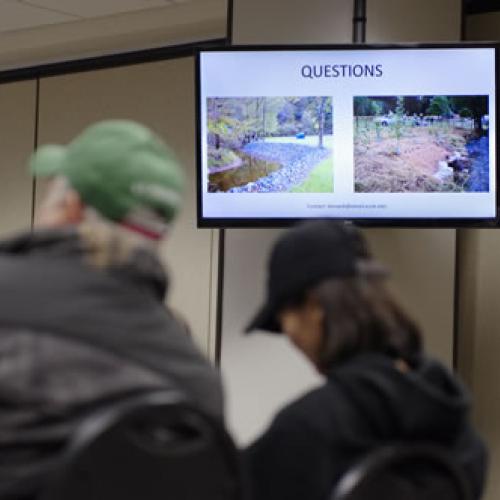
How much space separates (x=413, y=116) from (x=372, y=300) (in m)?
1.75

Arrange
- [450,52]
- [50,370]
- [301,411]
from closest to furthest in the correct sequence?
[50,370] → [301,411] → [450,52]

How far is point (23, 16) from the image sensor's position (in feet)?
16.9

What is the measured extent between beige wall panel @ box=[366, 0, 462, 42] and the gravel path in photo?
557 millimetres

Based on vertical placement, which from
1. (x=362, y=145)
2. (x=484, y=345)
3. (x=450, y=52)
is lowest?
(x=484, y=345)

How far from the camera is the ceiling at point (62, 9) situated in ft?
15.8

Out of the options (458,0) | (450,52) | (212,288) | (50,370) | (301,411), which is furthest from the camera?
(212,288)

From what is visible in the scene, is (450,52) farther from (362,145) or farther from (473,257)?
(473,257)

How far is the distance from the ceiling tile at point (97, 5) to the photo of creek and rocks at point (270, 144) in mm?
1718

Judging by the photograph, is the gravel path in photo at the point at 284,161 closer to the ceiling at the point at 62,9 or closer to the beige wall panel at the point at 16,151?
the ceiling at the point at 62,9

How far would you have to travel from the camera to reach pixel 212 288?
4945 mm

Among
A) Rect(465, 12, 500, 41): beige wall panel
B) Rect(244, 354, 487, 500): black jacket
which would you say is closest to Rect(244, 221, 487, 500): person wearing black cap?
Rect(244, 354, 487, 500): black jacket

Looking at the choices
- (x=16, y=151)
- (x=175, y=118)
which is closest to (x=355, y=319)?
(x=175, y=118)

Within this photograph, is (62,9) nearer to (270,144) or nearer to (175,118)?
(175,118)

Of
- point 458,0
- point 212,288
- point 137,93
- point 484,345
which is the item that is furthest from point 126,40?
point 484,345
